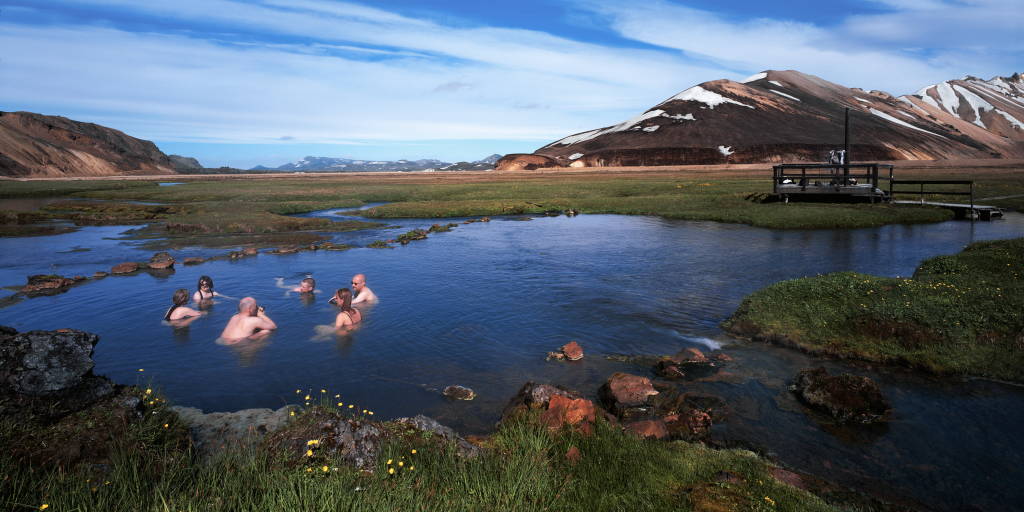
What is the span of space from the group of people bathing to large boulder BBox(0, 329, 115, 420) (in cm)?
789

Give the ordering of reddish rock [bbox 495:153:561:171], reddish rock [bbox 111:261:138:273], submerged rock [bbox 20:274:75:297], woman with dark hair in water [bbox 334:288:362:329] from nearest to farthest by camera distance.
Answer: woman with dark hair in water [bbox 334:288:362:329] → submerged rock [bbox 20:274:75:297] → reddish rock [bbox 111:261:138:273] → reddish rock [bbox 495:153:561:171]

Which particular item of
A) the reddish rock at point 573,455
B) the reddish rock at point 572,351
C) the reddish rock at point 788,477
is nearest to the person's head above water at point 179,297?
the reddish rock at point 572,351

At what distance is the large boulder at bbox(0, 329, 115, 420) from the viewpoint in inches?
281

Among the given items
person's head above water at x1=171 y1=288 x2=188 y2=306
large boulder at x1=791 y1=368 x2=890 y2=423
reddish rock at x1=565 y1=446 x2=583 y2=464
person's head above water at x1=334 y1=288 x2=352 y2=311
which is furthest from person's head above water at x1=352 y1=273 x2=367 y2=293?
large boulder at x1=791 y1=368 x2=890 y2=423

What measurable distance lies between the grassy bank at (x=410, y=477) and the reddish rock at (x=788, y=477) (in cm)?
15

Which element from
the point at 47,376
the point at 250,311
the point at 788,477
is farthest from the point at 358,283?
the point at 788,477

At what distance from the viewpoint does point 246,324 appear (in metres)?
15.9

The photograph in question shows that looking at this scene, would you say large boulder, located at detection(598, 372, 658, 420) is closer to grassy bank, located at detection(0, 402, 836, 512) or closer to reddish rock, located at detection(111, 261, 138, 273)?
grassy bank, located at detection(0, 402, 836, 512)

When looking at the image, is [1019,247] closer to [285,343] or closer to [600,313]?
[600,313]

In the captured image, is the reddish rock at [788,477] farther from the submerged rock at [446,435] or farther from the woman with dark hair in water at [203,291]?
the woman with dark hair in water at [203,291]

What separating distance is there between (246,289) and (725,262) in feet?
66.5

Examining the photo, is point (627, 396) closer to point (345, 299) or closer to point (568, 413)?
Result: point (568, 413)

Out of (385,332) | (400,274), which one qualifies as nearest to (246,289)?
(400,274)

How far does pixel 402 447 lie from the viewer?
23.3ft
